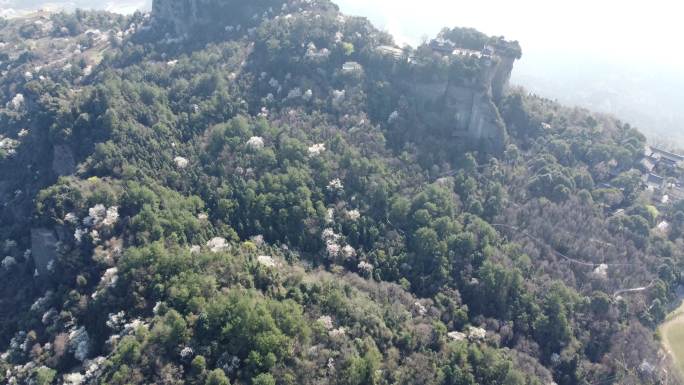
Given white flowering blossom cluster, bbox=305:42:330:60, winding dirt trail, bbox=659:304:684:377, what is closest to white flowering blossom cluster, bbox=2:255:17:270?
white flowering blossom cluster, bbox=305:42:330:60

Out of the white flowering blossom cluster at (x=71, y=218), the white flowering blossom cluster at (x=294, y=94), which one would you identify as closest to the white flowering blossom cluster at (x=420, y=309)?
the white flowering blossom cluster at (x=71, y=218)

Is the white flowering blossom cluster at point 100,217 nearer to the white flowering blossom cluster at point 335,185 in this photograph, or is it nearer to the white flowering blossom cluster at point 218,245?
the white flowering blossom cluster at point 218,245

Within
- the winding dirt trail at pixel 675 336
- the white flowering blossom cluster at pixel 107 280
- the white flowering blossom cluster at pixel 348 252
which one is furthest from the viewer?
the white flowering blossom cluster at pixel 348 252

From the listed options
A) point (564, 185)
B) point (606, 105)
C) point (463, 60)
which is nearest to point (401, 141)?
point (463, 60)

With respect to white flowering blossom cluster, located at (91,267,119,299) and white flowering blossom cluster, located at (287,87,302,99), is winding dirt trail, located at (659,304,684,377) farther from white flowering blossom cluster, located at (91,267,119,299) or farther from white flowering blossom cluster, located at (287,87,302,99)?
white flowering blossom cluster, located at (91,267,119,299)

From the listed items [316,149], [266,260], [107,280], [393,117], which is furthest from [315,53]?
[107,280]

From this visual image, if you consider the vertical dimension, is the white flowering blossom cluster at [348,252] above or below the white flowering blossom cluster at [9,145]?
above
